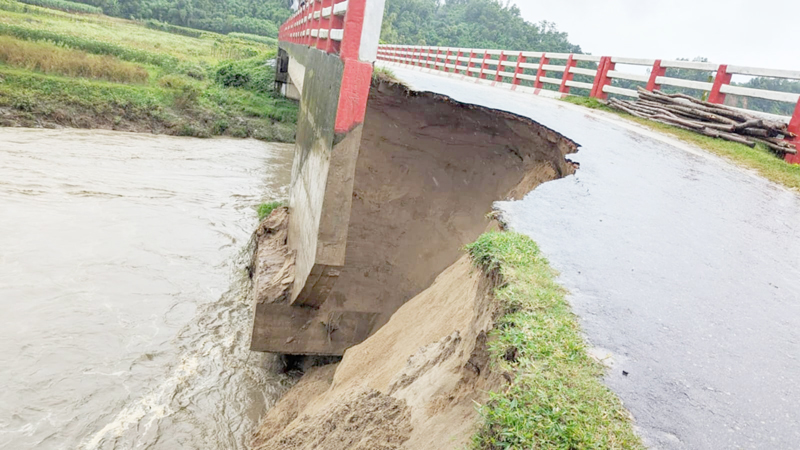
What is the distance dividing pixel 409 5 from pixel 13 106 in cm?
6489

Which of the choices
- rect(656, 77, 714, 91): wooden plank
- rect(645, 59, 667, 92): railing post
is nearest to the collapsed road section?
rect(656, 77, 714, 91): wooden plank

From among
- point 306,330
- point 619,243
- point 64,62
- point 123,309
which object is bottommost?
point 123,309

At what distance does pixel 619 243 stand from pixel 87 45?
1093 inches

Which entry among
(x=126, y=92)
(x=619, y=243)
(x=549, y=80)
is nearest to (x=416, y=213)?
(x=619, y=243)

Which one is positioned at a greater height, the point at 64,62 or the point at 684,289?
the point at 684,289

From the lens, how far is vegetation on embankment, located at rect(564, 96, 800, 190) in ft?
23.4

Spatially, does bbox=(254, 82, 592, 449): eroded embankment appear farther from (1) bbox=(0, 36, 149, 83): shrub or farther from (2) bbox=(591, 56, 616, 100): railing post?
(1) bbox=(0, 36, 149, 83): shrub

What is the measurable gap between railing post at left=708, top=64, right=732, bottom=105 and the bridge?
0.16 ft

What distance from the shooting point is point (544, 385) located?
206 centimetres

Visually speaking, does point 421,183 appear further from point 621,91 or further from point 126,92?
point 126,92

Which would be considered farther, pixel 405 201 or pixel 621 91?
pixel 621 91

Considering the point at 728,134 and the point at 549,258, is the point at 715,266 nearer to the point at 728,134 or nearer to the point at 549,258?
the point at 549,258

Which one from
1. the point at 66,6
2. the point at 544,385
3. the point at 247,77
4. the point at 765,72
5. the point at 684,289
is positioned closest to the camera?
the point at 544,385

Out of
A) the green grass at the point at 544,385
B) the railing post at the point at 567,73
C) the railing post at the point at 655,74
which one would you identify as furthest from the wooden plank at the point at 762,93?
the green grass at the point at 544,385
